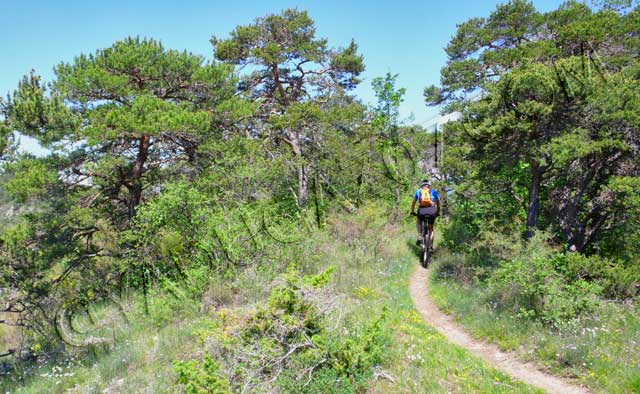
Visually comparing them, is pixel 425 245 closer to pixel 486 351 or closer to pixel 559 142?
pixel 559 142

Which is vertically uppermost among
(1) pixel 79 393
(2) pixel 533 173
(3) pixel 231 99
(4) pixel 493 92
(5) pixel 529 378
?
(3) pixel 231 99

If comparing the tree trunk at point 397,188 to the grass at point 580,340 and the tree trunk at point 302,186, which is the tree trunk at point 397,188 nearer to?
the tree trunk at point 302,186

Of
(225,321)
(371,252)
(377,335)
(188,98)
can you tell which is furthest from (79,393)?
(188,98)

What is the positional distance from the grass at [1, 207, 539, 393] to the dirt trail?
0.98 feet

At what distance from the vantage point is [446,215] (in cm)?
1597

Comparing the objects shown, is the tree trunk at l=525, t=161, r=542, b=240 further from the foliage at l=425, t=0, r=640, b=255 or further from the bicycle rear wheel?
the bicycle rear wheel

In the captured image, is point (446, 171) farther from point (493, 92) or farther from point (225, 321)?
point (225, 321)

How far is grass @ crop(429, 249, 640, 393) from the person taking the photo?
4992 millimetres

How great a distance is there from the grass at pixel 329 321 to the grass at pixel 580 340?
0.83 meters

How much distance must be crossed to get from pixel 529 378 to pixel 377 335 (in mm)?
2059

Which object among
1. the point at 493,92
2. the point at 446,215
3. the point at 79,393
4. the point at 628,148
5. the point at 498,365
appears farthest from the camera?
the point at 446,215

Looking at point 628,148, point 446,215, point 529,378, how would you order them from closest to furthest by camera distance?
point 529,378
point 628,148
point 446,215

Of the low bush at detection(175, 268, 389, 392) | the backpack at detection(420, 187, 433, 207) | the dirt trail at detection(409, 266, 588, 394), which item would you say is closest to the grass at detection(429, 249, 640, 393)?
the dirt trail at detection(409, 266, 588, 394)

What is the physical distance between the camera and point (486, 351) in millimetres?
6223
